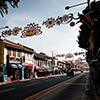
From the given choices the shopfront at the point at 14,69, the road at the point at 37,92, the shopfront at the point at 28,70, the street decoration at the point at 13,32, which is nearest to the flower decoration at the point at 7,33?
the street decoration at the point at 13,32

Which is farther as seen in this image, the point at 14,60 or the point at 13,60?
the point at 14,60

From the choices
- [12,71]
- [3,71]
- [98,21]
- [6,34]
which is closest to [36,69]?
[12,71]

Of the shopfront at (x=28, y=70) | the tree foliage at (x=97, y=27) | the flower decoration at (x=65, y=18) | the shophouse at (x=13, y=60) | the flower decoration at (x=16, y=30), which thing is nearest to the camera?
the flower decoration at (x=65, y=18)

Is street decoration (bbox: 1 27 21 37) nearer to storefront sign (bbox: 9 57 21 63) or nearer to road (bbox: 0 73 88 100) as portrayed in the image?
road (bbox: 0 73 88 100)

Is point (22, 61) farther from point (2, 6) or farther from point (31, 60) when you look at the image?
point (2, 6)

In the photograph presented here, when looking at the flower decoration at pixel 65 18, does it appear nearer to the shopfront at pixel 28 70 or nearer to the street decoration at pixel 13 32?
the street decoration at pixel 13 32

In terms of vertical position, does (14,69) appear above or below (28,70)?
above

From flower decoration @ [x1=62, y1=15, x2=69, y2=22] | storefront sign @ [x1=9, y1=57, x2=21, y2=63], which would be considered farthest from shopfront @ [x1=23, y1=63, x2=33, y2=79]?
flower decoration @ [x1=62, y1=15, x2=69, y2=22]

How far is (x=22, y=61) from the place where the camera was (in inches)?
1282

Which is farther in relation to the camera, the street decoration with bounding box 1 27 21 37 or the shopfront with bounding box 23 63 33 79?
the shopfront with bounding box 23 63 33 79

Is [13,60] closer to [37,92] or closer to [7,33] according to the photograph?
[7,33]

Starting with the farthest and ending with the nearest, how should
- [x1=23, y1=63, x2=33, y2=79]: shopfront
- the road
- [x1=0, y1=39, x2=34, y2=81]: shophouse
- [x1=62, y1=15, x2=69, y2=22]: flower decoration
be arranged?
[x1=23, y1=63, x2=33, y2=79]: shopfront, [x1=0, y1=39, x2=34, y2=81]: shophouse, [x1=62, y1=15, x2=69, y2=22]: flower decoration, the road

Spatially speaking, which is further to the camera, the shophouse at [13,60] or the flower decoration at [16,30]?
the shophouse at [13,60]

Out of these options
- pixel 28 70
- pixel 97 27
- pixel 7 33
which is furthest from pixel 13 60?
pixel 97 27
